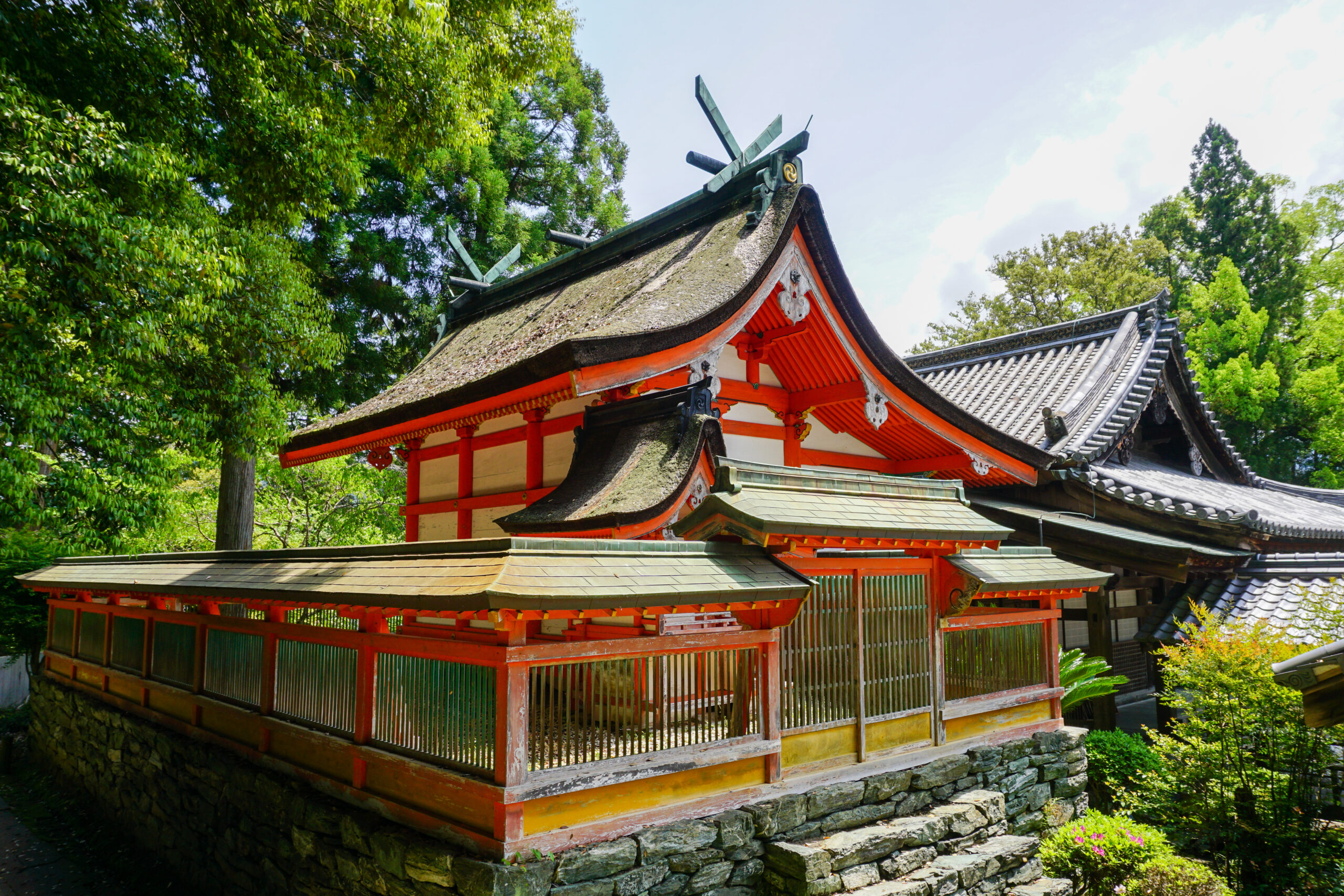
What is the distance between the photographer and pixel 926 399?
32.0 feet

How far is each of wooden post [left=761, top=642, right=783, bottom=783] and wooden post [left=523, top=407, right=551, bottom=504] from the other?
4106 mm

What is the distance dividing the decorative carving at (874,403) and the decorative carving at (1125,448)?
625 centimetres

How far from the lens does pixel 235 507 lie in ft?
47.9

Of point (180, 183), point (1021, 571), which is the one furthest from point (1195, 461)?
point (180, 183)

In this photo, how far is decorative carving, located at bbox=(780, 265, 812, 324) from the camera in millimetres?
8672

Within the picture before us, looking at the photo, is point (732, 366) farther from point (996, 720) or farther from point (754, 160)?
point (996, 720)

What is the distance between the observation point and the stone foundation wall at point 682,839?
17.2ft

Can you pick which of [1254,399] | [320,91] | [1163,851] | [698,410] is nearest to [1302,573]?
[1163,851]

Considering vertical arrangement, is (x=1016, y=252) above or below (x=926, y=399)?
above

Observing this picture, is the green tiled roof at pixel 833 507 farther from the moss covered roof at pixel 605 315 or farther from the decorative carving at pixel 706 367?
the moss covered roof at pixel 605 315

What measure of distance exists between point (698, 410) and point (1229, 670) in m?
5.74

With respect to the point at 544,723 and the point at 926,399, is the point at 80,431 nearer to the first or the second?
the point at 544,723

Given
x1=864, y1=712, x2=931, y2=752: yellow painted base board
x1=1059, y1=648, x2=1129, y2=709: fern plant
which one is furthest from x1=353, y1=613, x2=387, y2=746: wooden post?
x1=1059, y1=648, x2=1129, y2=709: fern plant

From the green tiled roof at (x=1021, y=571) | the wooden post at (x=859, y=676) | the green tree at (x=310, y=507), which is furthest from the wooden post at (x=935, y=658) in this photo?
the green tree at (x=310, y=507)
